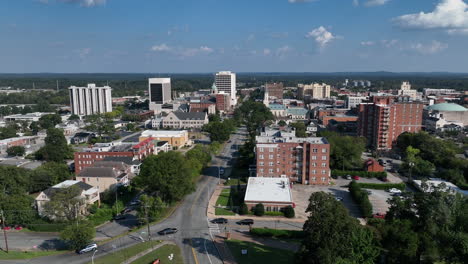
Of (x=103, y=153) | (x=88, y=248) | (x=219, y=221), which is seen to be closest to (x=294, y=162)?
(x=219, y=221)

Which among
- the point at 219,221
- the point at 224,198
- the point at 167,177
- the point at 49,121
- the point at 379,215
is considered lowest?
the point at 219,221

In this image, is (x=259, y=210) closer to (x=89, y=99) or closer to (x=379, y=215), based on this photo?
(x=379, y=215)

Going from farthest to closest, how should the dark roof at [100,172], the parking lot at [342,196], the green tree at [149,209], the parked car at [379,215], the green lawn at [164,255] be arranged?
the dark roof at [100,172] < the parking lot at [342,196] < the parked car at [379,215] < the green tree at [149,209] < the green lawn at [164,255]

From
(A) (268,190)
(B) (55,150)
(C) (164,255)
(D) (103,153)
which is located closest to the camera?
(C) (164,255)

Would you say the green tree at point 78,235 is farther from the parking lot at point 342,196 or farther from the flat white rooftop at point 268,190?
the parking lot at point 342,196

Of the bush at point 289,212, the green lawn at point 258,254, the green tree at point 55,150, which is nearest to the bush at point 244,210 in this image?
the bush at point 289,212
